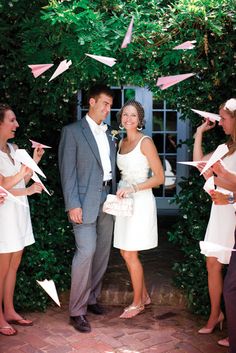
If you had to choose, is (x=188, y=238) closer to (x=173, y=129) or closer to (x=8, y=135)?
(x=8, y=135)

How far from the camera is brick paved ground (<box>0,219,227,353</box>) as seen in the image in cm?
445

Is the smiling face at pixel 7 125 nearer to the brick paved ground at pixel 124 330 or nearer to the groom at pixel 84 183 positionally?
the groom at pixel 84 183

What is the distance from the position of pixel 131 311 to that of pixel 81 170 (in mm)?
1429

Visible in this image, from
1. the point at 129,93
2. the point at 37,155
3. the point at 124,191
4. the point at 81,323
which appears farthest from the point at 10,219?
the point at 129,93

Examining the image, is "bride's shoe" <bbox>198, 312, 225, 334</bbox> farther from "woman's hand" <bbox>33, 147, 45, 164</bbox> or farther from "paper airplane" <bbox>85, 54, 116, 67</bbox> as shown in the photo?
"paper airplane" <bbox>85, 54, 116, 67</bbox>

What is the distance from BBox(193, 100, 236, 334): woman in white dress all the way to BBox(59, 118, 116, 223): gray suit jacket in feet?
2.98

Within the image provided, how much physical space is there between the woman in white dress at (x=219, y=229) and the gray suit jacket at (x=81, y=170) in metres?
0.91

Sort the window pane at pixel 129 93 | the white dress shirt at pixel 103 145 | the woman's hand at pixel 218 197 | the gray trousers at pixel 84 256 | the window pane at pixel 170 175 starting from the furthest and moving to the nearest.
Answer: the window pane at pixel 170 175, the window pane at pixel 129 93, the white dress shirt at pixel 103 145, the gray trousers at pixel 84 256, the woman's hand at pixel 218 197

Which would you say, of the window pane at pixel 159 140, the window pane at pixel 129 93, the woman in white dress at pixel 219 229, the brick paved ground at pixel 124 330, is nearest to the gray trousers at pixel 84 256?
the brick paved ground at pixel 124 330

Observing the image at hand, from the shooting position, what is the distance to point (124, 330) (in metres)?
4.82

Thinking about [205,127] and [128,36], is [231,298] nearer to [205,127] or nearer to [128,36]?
[205,127]

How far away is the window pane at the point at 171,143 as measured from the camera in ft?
29.7

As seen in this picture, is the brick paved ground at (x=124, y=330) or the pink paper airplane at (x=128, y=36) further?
the brick paved ground at (x=124, y=330)

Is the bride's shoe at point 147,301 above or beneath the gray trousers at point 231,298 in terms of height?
beneath
